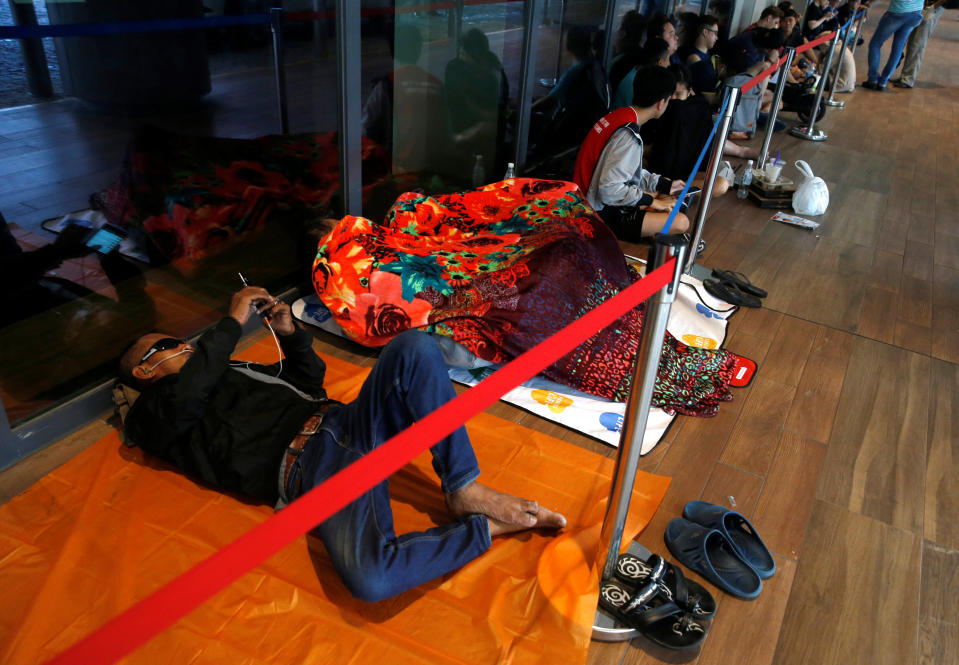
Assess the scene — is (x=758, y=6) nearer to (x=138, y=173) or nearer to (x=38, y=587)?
(x=138, y=173)

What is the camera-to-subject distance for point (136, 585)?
5.38 feet

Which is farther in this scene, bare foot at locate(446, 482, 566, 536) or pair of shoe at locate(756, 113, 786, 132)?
pair of shoe at locate(756, 113, 786, 132)

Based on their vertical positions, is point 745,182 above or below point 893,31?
below

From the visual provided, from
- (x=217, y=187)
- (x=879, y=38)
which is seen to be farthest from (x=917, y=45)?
(x=217, y=187)

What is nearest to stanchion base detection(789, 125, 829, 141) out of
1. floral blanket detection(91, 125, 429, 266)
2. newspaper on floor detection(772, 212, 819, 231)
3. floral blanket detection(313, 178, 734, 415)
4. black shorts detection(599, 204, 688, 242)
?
newspaper on floor detection(772, 212, 819, 231)

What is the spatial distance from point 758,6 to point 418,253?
7566mm

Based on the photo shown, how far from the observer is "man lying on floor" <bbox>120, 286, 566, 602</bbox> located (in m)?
1.59

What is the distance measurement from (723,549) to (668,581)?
9.1 inches

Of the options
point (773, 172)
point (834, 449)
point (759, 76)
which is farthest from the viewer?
point (773, 172)

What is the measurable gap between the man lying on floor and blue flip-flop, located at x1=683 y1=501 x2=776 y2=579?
1.34ft

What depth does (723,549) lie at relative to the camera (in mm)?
1816

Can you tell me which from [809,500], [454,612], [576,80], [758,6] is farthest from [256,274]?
[758,6]

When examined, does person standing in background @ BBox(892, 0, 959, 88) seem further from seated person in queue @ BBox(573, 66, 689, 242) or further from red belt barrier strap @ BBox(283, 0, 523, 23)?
red belt barrier strap @ BBox(283, 0, 523, 23)

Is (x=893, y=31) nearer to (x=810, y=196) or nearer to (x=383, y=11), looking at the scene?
(x=810, y=196)
